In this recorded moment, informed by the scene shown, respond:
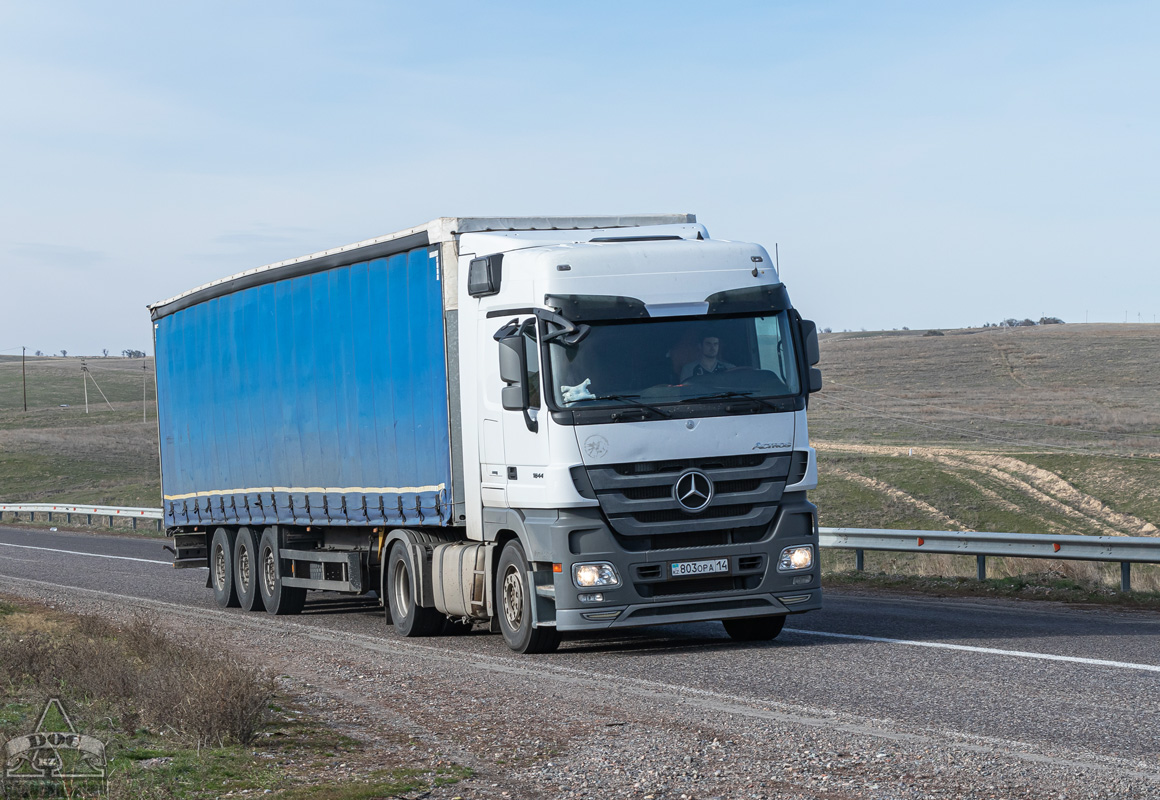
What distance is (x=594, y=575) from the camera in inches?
408

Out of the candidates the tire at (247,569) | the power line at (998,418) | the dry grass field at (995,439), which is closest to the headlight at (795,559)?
the dry grass field at (995,439)

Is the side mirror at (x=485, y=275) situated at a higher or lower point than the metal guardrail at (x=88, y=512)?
higher

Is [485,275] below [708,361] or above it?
above

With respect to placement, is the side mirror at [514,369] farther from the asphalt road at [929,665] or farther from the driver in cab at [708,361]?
the asphalt road at [929,665]

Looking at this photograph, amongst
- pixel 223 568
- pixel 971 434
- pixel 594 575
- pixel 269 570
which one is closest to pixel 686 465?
pixel 594 575

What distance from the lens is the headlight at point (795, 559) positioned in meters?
10.8

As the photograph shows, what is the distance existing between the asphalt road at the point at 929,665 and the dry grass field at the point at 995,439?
411cm

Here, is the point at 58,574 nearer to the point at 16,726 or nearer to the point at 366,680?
the point at 366,680

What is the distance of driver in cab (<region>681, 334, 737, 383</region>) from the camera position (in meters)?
10.6

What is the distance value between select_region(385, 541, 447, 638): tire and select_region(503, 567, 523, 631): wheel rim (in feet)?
5.08

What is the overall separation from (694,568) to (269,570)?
7.44 m

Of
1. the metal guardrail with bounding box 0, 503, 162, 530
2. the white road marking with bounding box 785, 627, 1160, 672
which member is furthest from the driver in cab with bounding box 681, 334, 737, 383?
the metal guardrail with bounding box 0, 503, 162, 530

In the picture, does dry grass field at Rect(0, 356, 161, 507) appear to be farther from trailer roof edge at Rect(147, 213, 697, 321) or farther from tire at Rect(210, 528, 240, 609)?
trailer roof edge at Rect(147, 213, 697, 321)
